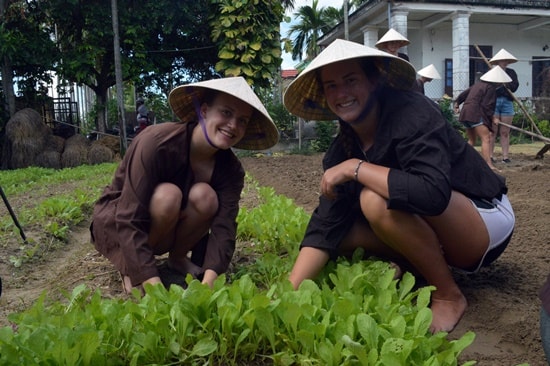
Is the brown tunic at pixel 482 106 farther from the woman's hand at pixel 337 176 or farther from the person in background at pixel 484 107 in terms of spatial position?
the woman's hand at pixel 337 176

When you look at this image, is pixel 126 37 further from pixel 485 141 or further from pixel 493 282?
pixel 493 282

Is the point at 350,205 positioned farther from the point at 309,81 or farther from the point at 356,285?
the point at 309,81

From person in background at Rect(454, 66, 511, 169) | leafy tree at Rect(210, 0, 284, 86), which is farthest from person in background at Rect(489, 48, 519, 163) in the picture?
leafy tree at Rect(210, 0, 284, 86)

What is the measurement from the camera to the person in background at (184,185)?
2.52 m

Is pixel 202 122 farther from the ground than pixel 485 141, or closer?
farther from the ground

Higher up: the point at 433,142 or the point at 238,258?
the point at 433,142

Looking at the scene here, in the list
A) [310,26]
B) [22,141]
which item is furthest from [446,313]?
[310,26]

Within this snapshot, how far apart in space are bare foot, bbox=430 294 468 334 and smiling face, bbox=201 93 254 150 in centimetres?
116

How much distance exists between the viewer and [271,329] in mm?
1796

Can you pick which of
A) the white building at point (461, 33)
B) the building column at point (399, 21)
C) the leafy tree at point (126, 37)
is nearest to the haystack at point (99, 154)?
the leafy tree at point (126, 37)

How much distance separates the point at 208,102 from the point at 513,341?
1.69 meters

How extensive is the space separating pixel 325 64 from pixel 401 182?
1.84 feet

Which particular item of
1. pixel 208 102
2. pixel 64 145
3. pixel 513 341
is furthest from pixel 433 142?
pixel 64 145

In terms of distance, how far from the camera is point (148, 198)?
257 centimetres
